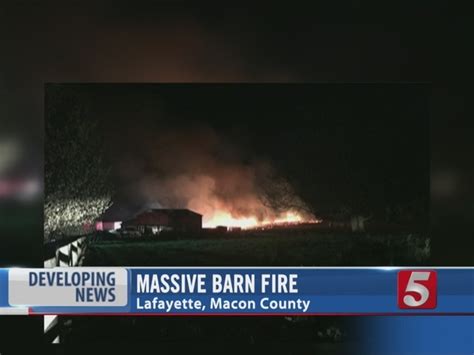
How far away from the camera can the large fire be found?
2299 mm

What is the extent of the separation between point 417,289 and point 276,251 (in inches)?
30.9

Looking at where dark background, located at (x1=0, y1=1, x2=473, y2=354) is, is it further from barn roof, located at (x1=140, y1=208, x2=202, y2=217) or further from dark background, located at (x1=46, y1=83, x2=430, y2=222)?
barn roof, located at (x1=140, y1=208, x2=202, y2=217)

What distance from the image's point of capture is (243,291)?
2.32 m

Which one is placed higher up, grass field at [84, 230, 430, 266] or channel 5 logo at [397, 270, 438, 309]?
grass field at [84, 230, 430, 266]

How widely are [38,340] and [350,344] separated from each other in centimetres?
171

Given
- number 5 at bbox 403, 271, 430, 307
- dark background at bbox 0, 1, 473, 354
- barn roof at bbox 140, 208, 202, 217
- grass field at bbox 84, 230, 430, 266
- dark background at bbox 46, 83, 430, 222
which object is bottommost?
number 5 at bbox 403, 271, 430, 307

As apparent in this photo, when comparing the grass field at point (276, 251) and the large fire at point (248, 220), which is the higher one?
the large fire at point (248, 220)

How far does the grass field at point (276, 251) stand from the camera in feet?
7.56

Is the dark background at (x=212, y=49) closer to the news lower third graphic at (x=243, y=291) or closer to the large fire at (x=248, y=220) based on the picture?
the news lower third graphic at (x=243, y=291)

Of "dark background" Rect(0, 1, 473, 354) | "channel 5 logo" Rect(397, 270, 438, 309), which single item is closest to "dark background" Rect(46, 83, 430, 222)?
"dark background" Rect(0, 1, 473, 354)

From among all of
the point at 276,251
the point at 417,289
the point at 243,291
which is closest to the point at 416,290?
the point at 417,289

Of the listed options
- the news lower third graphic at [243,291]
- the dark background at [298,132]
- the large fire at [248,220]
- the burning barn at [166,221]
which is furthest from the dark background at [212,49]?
the large fire at [248,220]

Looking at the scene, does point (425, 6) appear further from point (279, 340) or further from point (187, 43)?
point (279, 340)

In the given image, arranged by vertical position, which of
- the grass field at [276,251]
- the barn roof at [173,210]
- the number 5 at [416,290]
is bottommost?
the number 5 at [416,290]
